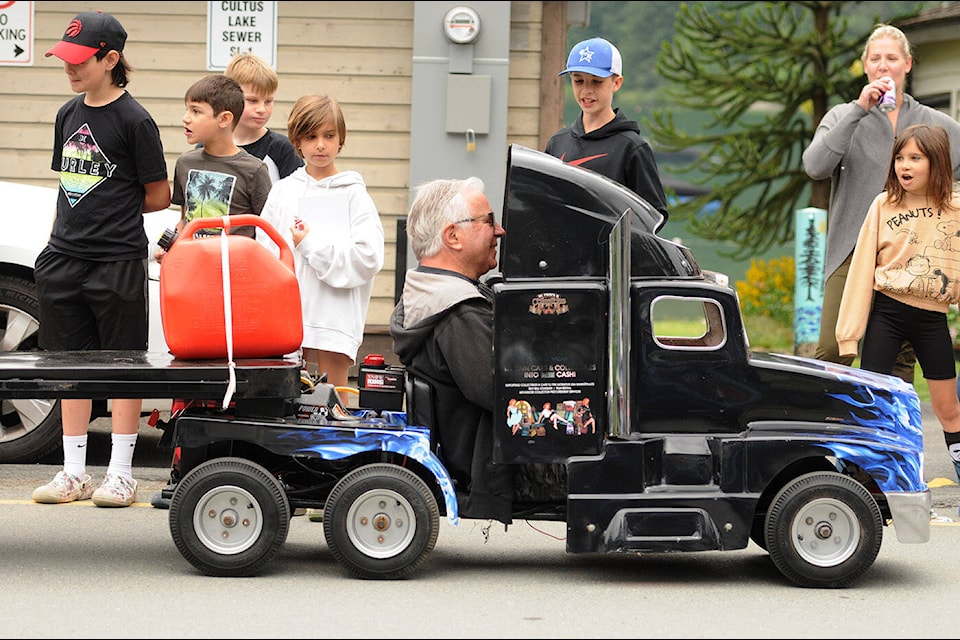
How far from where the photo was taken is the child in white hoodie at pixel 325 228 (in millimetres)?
6512

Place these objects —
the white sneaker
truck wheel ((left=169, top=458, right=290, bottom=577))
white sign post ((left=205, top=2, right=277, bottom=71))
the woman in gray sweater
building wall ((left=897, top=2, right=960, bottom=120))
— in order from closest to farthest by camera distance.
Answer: truck wheel ((left=169, top=458, right=290, bottom=577)) < the white sneaker < the woman in gray sweater < white sign post ((left=205, top=2, right=277, bottom=71)) < building wall ((left=897, top=2, right=960, bottom=120))

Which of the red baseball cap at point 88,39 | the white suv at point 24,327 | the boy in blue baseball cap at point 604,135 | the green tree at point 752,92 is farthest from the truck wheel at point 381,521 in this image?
the green tree at point 752,92

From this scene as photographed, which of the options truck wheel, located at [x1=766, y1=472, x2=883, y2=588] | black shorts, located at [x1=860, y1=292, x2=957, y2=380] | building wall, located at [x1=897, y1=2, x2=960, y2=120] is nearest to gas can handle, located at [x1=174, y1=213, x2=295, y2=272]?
truck wheel, located at [x1=766, y1=472, x2=883, y2=588]

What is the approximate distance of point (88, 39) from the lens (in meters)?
6.23

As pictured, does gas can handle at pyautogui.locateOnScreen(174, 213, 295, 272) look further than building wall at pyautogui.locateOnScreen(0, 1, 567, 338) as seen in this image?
No

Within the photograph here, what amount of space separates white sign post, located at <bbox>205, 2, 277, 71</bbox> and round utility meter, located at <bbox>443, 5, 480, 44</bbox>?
153cm

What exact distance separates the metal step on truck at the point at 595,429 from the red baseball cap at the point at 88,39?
61.7 inches

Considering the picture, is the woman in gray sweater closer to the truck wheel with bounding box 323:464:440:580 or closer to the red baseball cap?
the truck wheel with bounding box 323:464:440:580

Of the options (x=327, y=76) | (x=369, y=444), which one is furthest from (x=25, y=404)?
(x=327, y=76)

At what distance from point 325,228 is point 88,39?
1331 mm

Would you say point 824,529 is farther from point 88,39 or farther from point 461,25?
point 461,25

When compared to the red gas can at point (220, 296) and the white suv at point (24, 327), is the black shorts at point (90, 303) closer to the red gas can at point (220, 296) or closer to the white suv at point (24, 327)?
the white suv at point (24, 327)

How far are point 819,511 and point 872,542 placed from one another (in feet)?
0.72

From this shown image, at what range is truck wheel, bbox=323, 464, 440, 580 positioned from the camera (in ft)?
16.9
